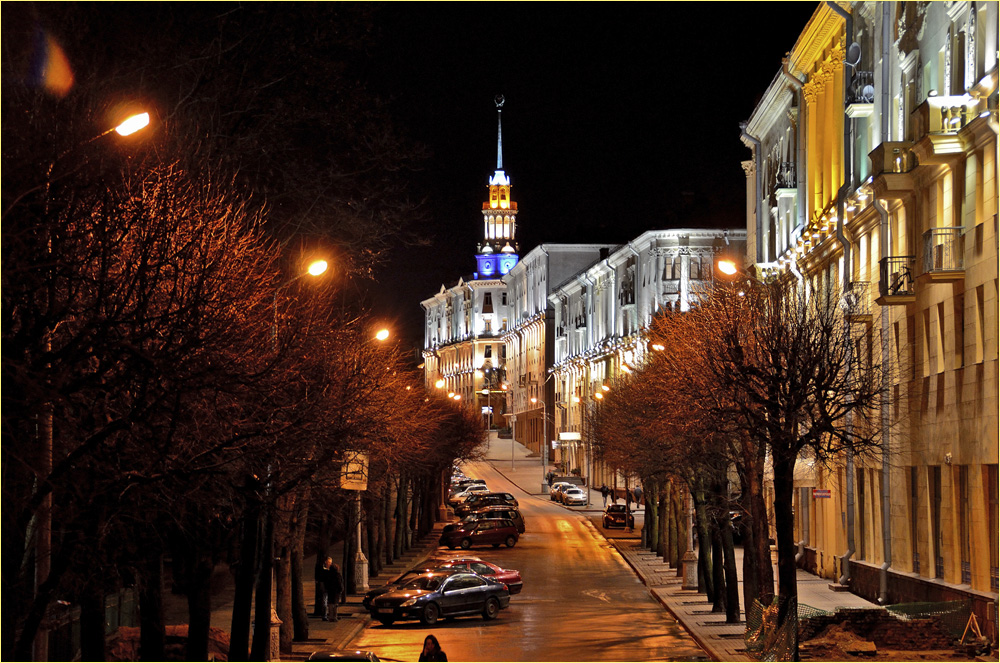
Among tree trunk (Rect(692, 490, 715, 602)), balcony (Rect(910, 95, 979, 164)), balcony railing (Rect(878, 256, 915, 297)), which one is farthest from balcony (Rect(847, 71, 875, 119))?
tree trunk (Rect(692, 490, 715, 602))

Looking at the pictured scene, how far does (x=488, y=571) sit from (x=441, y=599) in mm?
3560

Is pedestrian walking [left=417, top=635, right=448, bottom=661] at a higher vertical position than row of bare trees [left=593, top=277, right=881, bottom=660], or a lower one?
lower

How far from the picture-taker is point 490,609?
3431 cm

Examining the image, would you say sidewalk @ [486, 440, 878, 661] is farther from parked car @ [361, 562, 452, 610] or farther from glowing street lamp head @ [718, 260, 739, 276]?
glowing street lamp head @ [718, 260, 739, 276]

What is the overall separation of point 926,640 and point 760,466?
19.0 ft

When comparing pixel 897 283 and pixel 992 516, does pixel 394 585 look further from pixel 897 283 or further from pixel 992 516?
pixel 992 516

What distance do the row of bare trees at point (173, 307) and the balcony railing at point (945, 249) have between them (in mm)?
10843

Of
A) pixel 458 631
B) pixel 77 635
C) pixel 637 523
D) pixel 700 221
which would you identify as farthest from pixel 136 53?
pixel 700 221

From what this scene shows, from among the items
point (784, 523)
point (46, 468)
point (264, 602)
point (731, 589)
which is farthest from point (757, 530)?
point (46, 468)

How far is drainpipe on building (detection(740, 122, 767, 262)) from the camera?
53094mm

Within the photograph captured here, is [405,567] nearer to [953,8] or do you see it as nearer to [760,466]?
[760,466]

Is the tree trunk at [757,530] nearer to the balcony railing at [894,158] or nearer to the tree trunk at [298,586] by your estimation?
the balcony railing at [894,158]

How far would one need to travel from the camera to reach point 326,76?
Result: 2341 cm

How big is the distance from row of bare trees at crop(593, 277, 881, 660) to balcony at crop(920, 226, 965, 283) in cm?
216
